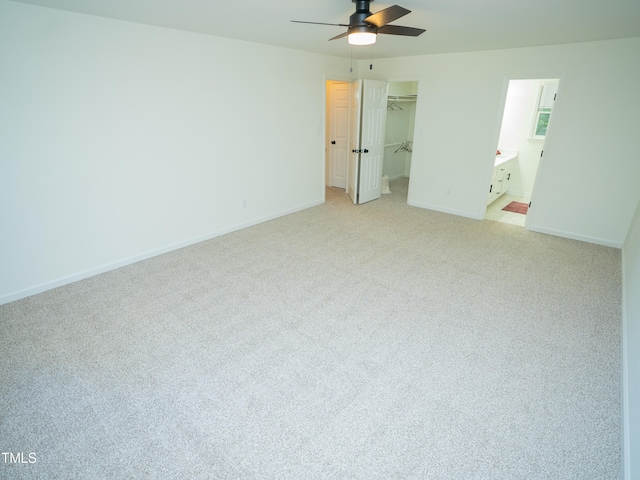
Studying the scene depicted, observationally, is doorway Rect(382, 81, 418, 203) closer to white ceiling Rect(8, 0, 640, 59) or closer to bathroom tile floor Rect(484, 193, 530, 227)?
bathroom tile floor Rect(484, 193, 530, 227)

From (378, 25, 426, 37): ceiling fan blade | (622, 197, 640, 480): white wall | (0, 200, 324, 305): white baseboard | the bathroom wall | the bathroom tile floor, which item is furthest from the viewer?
the bathroom wall

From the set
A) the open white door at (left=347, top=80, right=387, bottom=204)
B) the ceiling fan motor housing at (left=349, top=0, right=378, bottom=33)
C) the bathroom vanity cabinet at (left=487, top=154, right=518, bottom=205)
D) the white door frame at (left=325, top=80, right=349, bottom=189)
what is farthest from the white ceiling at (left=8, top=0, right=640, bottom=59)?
the white door frame at (left=325, top=80, right=349, bottom=189)

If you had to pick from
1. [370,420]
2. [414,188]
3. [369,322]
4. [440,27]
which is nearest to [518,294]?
[369,322]

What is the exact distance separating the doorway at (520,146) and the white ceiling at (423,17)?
228 centimetres

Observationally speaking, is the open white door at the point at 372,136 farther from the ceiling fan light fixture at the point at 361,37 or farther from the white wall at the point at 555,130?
the ceiling fan light fixture at the point at 361,37

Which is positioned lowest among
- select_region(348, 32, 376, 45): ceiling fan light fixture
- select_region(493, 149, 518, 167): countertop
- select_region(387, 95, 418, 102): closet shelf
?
select_region(493, 149, 518, 167): countertop

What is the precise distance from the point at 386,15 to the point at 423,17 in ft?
2.57

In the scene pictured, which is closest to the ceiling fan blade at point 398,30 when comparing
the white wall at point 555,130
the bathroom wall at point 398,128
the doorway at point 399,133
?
the white wall at point 555,130

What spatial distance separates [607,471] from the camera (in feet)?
5.44

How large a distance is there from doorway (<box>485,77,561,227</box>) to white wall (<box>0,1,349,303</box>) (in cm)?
377

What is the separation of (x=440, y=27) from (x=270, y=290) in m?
3.01

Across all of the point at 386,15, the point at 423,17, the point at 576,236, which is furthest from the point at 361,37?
→ the point at 576,236

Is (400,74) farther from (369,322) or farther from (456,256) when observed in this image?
(369,322)

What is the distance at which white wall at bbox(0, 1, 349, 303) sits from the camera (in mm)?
2836
